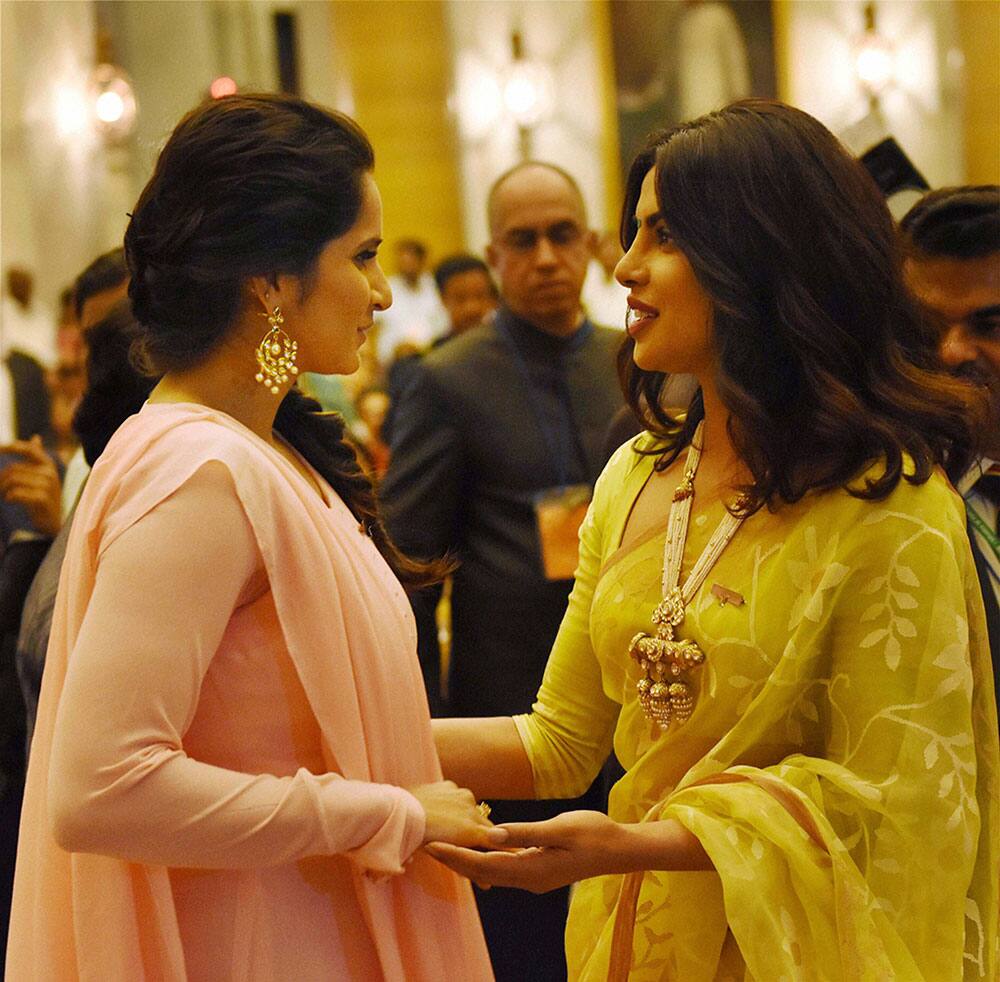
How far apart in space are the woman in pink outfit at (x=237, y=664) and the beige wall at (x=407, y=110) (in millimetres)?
10658

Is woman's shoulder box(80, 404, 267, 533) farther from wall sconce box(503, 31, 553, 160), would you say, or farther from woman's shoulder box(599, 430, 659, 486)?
wall sconce box(503, 31, 553, 160)

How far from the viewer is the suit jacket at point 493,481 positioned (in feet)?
10.8

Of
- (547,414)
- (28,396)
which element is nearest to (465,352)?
(547,414)

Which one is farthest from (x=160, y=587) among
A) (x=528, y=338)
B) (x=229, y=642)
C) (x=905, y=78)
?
(x=905, y=78)

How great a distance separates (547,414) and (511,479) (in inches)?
7.4

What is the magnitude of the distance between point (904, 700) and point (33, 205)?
950 cm

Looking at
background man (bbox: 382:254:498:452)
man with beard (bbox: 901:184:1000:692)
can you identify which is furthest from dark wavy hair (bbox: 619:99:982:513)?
background man (bbox: 382:254:498:452)

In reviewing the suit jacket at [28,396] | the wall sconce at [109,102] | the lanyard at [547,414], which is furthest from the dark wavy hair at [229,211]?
the wall sconce at [109,102]

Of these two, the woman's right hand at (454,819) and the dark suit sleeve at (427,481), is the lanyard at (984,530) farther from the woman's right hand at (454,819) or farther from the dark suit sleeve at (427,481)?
the dark suit sleeve at (427,481)

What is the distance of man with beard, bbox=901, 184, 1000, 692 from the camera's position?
223cm

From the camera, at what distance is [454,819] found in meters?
1.57

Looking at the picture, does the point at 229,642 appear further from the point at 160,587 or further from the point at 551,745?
the point at 551,745

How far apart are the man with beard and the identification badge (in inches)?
38.8

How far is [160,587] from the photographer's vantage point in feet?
4.57
